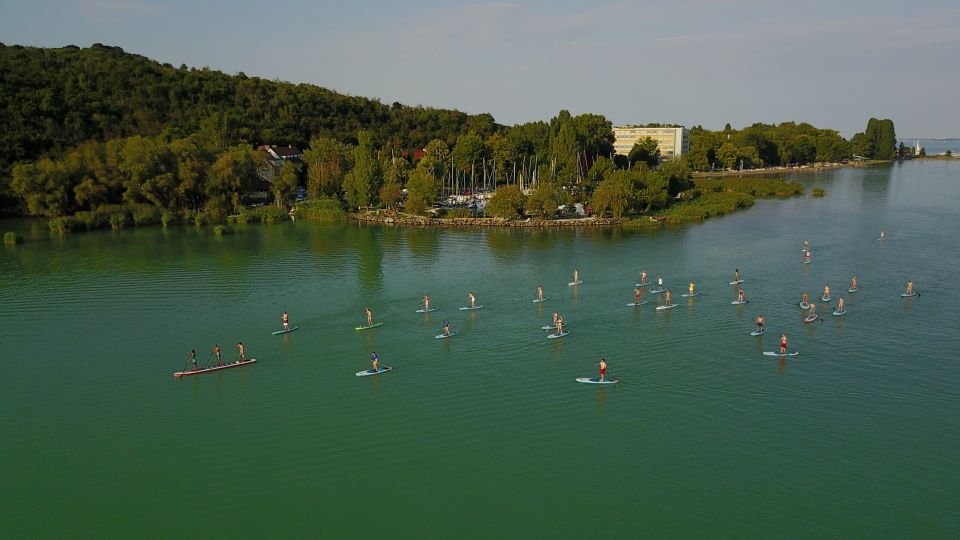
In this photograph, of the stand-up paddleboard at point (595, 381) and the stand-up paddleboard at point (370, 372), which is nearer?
the stand-up paddleboard at point (595, 381)

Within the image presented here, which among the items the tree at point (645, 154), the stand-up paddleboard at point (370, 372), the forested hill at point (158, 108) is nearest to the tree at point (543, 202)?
the stand-up paddleboard at point (370, 372)

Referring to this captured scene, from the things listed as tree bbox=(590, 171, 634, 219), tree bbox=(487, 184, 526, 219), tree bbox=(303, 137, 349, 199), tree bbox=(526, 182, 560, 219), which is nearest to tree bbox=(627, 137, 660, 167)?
tree bbox=(590, 171, 634, 219)

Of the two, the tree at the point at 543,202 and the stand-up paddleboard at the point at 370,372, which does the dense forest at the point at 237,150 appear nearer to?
the tree at the point at 543,202

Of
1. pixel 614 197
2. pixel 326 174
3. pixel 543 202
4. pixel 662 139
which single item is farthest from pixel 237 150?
pixel 662 139

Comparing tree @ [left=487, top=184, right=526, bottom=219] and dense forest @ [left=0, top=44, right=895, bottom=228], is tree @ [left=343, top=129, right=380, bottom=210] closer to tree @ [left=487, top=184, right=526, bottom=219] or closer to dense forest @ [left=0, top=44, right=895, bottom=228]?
dense forest @ [left=0, top=44, right=895, bottom=228]

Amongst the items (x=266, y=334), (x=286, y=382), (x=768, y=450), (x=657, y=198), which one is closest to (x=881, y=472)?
(x=768, y=450)

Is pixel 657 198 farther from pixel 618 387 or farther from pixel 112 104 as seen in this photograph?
pixel 112 104

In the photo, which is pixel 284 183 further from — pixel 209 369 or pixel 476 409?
pixel 476 409

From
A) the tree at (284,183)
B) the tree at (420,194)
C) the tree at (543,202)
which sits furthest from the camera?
the tree at (284,183)
